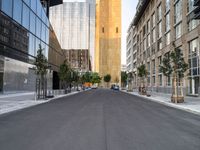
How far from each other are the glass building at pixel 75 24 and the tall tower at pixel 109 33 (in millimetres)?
5361

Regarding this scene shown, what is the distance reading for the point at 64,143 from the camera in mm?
7277

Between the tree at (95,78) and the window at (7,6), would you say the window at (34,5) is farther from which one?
the tree at (95,78)

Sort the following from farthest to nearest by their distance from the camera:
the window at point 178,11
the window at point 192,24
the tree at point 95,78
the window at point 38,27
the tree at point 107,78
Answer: the tree at point 107,78 → the tree at point 95,78 → the window at point 178,11 → the window at point 38,27 → the window at point 192,24

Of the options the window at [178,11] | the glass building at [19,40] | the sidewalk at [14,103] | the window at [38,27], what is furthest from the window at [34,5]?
the window at [178,11]

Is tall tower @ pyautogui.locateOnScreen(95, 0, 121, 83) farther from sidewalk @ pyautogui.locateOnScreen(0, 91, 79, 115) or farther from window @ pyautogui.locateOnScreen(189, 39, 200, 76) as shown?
sidewalk @ pyautogui.locateOnScreen(0, 91, 79, 115)

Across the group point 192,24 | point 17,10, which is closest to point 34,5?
point 17,10

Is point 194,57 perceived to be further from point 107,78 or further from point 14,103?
point 107,78

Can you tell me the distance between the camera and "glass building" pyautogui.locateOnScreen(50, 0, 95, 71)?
140 metres

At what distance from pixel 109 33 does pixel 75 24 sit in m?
20.5

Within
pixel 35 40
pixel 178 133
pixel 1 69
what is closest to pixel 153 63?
pixel 35 40

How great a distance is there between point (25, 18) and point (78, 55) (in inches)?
4511

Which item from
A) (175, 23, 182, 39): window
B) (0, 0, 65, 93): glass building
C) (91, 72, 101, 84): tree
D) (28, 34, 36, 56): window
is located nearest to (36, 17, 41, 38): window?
(0, 0, 65, 93): glass building

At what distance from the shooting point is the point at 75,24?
146 meters

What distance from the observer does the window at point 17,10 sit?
3147cm
